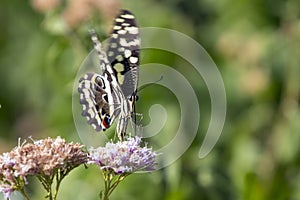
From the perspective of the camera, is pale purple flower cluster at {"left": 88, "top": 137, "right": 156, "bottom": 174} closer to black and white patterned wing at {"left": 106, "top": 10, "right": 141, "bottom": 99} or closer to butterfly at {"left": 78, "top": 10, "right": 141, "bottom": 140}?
butterfly at {"left": 78, "top": 10, "right": 141, "bottom": 140}

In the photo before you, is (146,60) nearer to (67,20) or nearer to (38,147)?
(67,20)

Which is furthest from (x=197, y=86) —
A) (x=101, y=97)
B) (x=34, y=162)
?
(x=34, y=162)

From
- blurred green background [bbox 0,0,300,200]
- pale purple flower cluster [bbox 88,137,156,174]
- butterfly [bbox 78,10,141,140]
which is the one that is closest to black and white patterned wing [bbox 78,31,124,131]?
butterfly [bbox 78,10,141,140]


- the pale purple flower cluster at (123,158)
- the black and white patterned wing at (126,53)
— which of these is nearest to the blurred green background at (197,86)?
the black and white patterned wing at (126,53)

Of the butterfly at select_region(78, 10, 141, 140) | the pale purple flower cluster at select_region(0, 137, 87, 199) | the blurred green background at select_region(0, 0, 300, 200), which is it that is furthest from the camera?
the blurred green background at select_region(0, 0, 300, 200)

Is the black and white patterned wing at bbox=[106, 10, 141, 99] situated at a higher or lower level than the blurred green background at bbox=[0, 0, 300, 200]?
lower

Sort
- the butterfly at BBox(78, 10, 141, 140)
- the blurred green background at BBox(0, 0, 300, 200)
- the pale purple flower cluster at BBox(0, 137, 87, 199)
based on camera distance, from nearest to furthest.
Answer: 1. the pale purple flower cluster at BBox(0, 137, 87, 199)
2. the butterfly at BBox(78, 10, 141, 140)
3. the blurred green background at BBox(0, 0, 300, 200)
